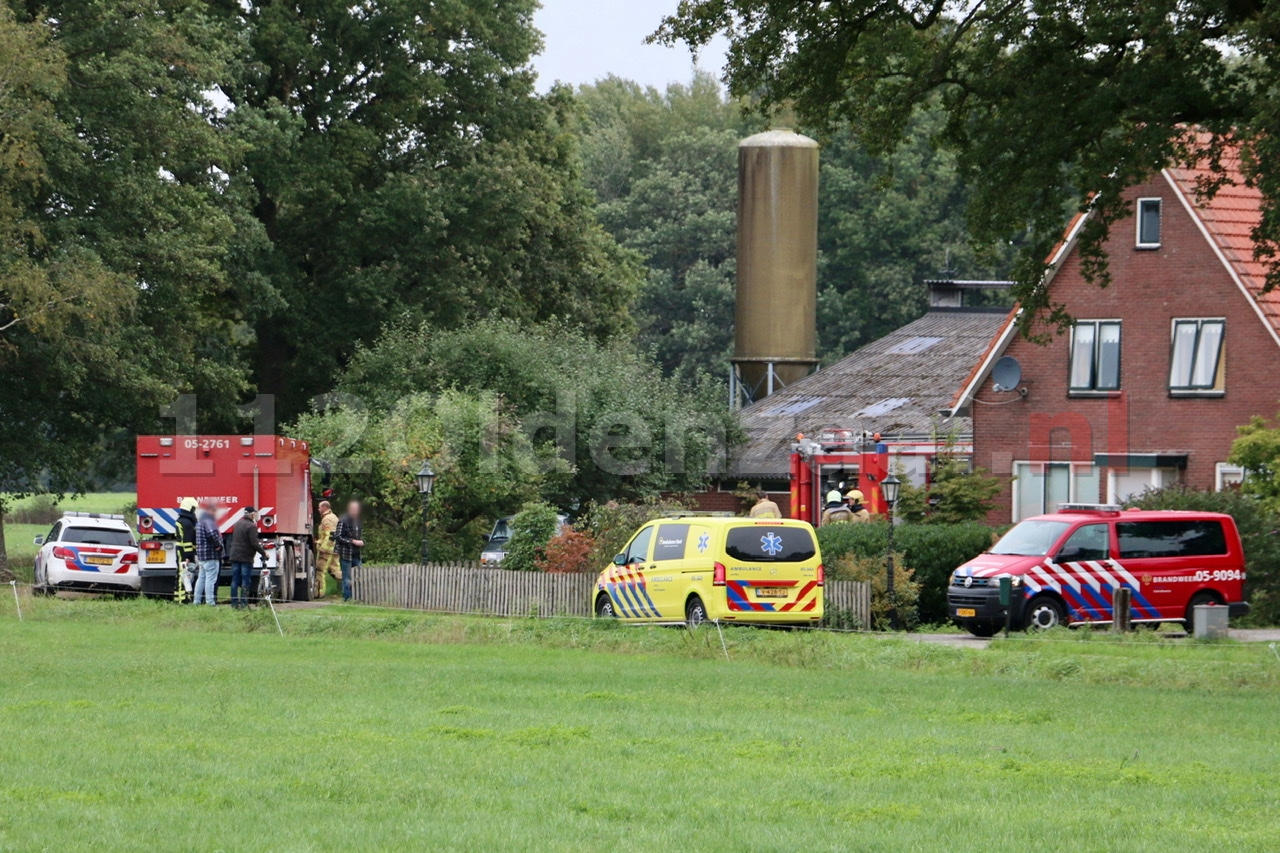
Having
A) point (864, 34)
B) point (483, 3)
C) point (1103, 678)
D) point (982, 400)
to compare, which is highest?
point (483, 3)

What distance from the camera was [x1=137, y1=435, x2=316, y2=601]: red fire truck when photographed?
34.1m

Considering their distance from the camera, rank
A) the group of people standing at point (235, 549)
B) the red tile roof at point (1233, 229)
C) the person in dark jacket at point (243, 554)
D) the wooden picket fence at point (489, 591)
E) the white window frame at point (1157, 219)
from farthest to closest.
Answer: the white window frame at point (1157, 219), the red tile roof at point (1233, 229), the group of people standing at point (235, 549), the person in dark jacket at point (243, 554), the wooden picket fence at point (489, 591)

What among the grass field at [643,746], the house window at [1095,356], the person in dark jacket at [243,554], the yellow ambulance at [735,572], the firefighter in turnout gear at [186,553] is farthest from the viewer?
the house window at [1095,356]

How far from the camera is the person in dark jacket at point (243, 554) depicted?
102 feet

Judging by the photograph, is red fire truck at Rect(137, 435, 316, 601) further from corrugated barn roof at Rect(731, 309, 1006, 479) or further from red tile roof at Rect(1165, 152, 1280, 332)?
corrugated barn roof at Rect(731, 309, 1006, 479)

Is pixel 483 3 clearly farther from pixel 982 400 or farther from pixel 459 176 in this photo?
pixel 982 400

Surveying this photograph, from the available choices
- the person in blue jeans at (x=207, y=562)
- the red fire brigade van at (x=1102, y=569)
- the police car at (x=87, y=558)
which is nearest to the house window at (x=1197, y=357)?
the red fire brigade van at (x=1102, y=569)

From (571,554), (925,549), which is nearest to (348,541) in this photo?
(571,554)

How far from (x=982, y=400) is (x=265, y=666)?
Answer: 23968 millimetres

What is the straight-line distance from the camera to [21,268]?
123 ft

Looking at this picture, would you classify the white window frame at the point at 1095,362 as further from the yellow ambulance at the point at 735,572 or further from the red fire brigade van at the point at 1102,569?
the yellow ambulance at the point at 735,572

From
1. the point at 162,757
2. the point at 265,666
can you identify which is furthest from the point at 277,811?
the point at 265,666

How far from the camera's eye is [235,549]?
1232 inches

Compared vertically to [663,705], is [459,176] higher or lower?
higher
